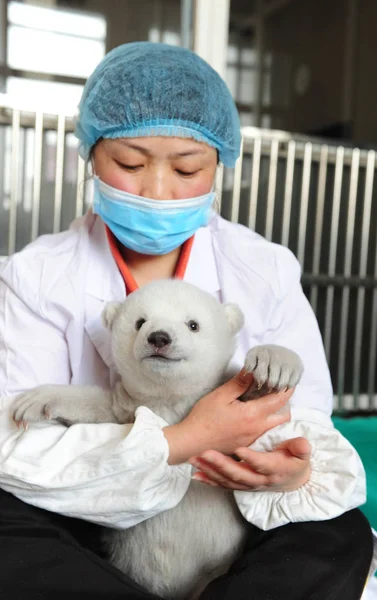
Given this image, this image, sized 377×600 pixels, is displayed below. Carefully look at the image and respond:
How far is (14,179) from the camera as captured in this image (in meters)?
1.71

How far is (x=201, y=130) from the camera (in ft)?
3.31

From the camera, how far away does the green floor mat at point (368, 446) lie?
4.05 ft

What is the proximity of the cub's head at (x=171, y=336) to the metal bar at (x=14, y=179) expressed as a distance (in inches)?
36.3

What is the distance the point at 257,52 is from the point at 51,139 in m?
2.16

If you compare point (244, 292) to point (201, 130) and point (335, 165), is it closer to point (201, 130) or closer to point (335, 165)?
point (201, 130)

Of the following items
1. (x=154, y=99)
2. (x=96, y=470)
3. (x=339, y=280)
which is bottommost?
(x=339, y=280)

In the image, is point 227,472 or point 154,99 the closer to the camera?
point 227,472

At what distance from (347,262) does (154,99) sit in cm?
129

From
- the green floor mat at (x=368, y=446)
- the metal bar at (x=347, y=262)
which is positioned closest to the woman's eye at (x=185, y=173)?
the green floor mat at (x=368, y=446)

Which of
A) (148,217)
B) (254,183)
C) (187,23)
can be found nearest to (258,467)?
(148,217)

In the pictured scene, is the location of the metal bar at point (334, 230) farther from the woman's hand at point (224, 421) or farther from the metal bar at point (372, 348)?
the woman's hand at point (224, 421)

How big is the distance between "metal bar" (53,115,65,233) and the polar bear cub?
909mm

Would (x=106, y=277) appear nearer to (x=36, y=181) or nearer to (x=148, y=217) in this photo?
(x=148, y=217)

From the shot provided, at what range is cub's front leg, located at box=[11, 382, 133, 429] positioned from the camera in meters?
0.87
